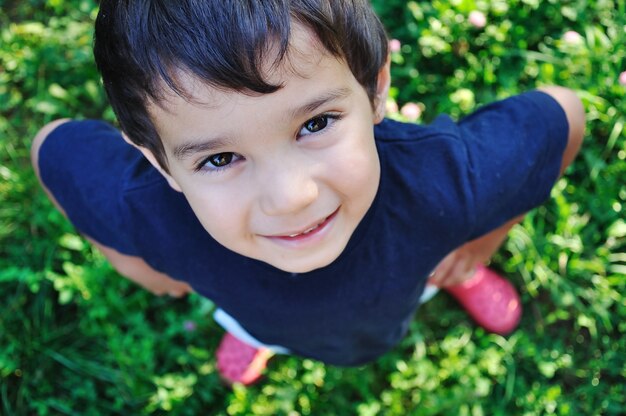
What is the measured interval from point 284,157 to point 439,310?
147 centimetres

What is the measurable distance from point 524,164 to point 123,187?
978 mm

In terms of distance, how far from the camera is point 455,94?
7.66 ft

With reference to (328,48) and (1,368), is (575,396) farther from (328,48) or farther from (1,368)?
(1,368)

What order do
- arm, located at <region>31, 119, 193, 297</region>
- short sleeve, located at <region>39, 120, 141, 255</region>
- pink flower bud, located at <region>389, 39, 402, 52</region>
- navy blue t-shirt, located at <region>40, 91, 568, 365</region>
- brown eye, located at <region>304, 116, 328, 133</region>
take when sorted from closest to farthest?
brown eye, located at <region>304, 116, 328, 133</region>, navy blue t-shirt, located at <region>40, 91, 568, 365</region>, short sleeve, located at <region>39, 120, 141, 255</region>, arm, located at <region>31, 119, 193, 297</region>, pink flower bud, located at <region>389, 39, 402, 52</region>

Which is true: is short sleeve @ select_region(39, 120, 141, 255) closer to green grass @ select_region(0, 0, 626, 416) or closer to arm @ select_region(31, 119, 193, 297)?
arm @ select_region(31, 119, 193, 297)

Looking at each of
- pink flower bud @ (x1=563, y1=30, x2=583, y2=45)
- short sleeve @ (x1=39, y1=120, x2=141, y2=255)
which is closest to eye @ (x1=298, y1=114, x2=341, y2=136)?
short sleeve @ (x1=39, y1=120, x2=141, y2=255)

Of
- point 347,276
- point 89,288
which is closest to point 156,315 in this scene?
point 89,288

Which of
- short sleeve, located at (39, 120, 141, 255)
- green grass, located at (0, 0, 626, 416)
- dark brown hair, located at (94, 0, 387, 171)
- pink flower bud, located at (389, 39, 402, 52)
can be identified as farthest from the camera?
pink flower bud, located at (389, 39, 402, 52)

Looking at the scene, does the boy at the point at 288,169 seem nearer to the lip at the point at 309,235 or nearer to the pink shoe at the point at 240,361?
the lip at the point at 309,235

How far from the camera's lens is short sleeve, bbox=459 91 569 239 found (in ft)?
4.81

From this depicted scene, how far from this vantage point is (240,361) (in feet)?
7.36

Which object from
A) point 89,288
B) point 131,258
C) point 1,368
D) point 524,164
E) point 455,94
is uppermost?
point 524,164

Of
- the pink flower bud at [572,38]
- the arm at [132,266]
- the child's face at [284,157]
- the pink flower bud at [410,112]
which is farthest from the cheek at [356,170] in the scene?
the pink flower bud at [572,38]

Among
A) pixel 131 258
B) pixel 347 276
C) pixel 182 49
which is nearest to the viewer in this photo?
pixel 182 49
